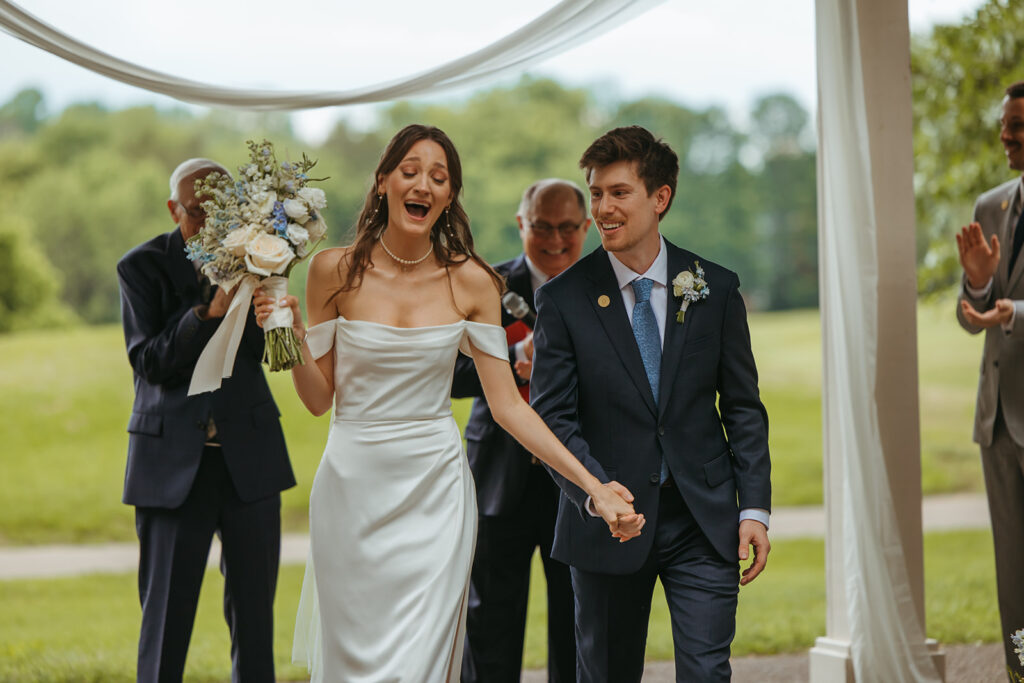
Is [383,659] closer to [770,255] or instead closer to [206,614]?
[206,614]

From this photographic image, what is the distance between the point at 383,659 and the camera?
11.9 feet

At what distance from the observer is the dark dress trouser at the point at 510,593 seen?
4855 mm

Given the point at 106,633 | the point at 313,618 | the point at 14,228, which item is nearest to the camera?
the point at 313,618

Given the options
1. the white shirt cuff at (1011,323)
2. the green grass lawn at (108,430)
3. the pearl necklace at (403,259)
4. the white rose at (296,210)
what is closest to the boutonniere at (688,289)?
the pearl necklace at (403,259)

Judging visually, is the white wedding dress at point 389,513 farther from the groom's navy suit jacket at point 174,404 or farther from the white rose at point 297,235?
the groom's navy suit jacket at point 174,404

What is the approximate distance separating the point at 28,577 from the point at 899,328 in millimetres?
11953

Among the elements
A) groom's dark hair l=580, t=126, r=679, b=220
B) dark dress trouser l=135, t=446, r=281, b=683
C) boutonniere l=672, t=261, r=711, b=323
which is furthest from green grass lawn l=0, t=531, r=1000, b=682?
groom's dark hair l=580, t=126, r=679, b=220

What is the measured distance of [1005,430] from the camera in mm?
5023

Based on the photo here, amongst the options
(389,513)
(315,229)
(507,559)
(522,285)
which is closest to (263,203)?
(315,229)

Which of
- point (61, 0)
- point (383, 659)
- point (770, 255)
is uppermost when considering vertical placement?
point (61, 0)

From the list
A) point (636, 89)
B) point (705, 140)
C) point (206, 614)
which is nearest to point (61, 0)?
point (636, 89)

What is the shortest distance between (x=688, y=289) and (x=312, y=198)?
130cm

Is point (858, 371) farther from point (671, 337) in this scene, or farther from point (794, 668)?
point (794, 668)

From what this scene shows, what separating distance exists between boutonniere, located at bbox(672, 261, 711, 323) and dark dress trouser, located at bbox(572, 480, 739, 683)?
603 mm
